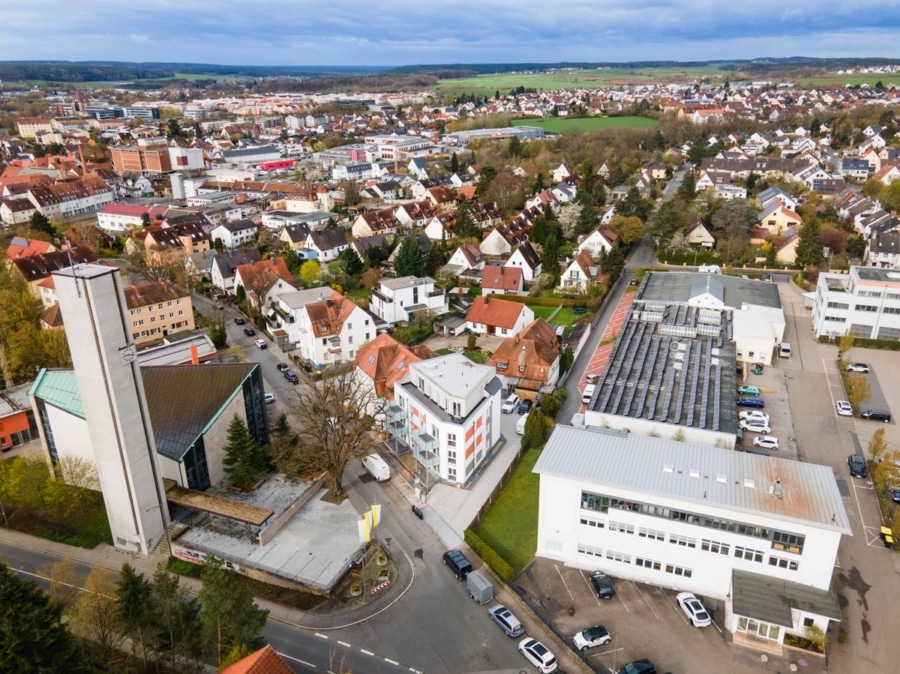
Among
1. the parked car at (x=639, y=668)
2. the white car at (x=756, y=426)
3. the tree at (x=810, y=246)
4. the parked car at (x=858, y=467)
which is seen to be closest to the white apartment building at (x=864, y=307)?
the tree at (x=810, y=246)

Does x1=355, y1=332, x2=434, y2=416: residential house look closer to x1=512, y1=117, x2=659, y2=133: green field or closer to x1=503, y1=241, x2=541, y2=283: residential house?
x1=503, y1=241, x2=541, y2=283: residential house

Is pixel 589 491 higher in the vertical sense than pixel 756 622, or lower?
higher

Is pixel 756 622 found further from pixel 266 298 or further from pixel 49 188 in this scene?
pixel 49 188

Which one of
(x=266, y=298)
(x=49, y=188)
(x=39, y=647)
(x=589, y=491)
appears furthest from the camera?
(x=49, y=188)

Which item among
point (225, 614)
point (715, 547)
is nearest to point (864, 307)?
point (715, 547)

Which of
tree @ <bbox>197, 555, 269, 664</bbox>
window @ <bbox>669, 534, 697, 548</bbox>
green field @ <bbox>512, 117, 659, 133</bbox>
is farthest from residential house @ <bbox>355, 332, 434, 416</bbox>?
green field @ <bbox>512, 117, 659, 133</bbox>

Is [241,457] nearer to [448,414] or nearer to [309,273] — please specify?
[448,414]

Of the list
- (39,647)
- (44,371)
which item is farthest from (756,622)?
(44,371)
